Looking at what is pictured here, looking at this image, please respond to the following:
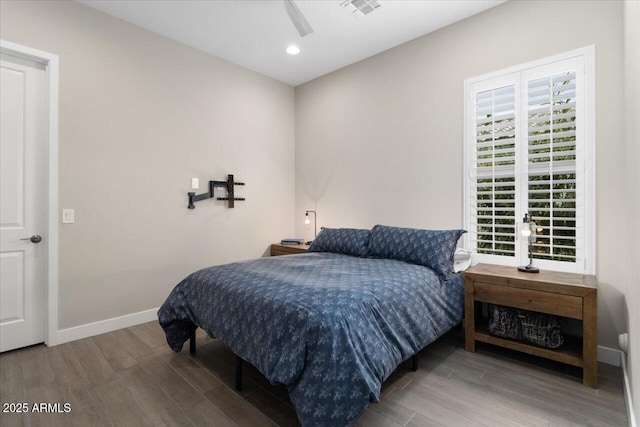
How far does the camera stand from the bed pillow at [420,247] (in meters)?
2.61

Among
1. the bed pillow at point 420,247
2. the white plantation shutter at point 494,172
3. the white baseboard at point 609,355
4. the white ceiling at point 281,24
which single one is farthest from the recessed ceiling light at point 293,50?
the white baseboard at point 609,355

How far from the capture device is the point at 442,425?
1682 mm

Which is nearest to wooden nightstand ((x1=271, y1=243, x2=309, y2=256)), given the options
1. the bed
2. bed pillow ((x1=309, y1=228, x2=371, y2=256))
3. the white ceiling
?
bed pillow ((x1=309, y1=228, x2=371, y2=256))

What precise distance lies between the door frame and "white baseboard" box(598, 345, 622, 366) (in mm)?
4369

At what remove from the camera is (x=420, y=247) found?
8.98ft

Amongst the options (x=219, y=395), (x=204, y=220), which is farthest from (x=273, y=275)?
(x=204, y=220)

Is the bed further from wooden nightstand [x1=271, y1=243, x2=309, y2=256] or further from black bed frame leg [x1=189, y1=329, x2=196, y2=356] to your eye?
wooden nightstand [x1=271, y1=243, x2=309, y2=256]

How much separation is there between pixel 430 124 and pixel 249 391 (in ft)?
9.61

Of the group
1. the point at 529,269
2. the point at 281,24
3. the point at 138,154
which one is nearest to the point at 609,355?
the point at 529,269

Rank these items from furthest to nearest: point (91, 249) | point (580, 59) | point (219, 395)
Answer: point (91, 249) → point (580, 59) → point (219, 395)

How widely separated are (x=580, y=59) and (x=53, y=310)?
4774 mm

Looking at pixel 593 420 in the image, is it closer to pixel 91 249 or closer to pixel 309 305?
pixel 309 305

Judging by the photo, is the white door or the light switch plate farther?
the light switch plate

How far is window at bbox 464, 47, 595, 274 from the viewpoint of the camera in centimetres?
244
